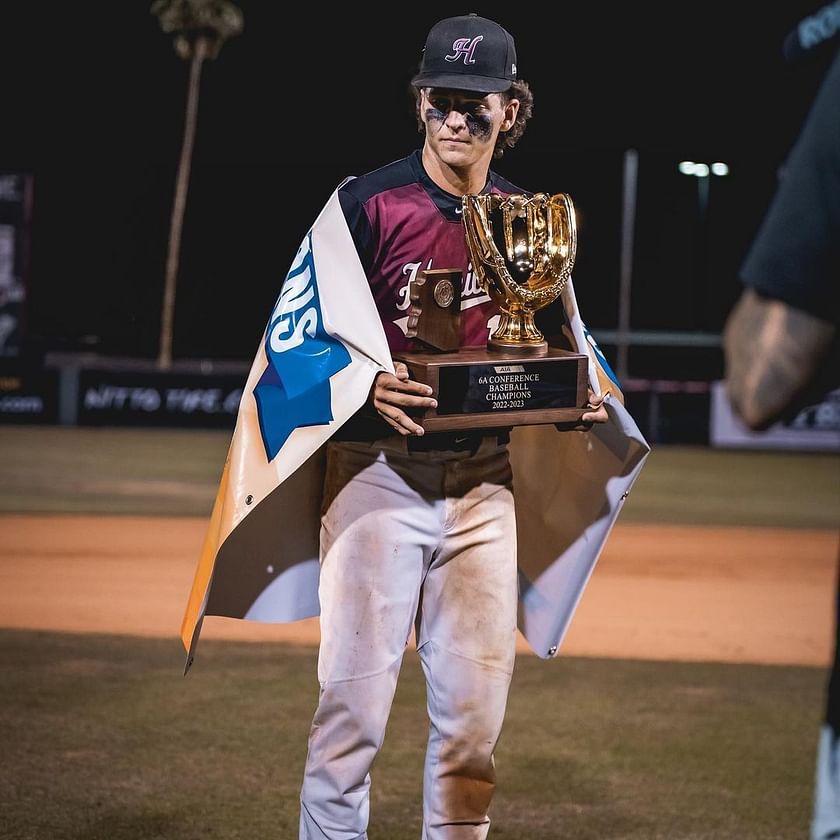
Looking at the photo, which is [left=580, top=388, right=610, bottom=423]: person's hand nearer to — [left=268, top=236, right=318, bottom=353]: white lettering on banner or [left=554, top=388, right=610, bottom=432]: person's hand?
[left=554, top=388, right=610, bottom=432]: person's hand

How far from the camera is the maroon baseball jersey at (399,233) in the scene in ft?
11.2

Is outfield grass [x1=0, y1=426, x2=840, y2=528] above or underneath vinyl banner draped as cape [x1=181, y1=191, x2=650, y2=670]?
underneath

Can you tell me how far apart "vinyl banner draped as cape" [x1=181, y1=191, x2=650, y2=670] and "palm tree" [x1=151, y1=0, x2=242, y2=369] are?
17.3 m

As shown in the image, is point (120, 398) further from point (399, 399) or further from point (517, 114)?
point (399, 399)

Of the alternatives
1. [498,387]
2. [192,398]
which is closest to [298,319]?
[498,387]

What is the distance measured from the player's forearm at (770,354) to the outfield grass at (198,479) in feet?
31.2

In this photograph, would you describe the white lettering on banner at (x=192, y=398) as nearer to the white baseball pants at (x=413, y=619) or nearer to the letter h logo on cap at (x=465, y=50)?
the white baseball pants at (x=413, y=619)

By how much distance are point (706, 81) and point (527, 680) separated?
15.0 meters

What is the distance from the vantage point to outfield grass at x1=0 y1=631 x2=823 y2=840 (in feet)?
14.4

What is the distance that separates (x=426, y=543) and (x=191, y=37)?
19309 mm

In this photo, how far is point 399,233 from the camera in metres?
3.43

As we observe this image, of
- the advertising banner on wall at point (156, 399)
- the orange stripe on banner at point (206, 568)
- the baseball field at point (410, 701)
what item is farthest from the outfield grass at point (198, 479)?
the orange stripe on banner at point (206, 568)

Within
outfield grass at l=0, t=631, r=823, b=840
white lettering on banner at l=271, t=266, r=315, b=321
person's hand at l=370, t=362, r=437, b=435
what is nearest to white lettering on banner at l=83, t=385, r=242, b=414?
outfield grass at l=0, t=631, r=823, b=840

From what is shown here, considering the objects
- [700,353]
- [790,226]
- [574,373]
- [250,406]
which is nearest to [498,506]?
[574,373]
